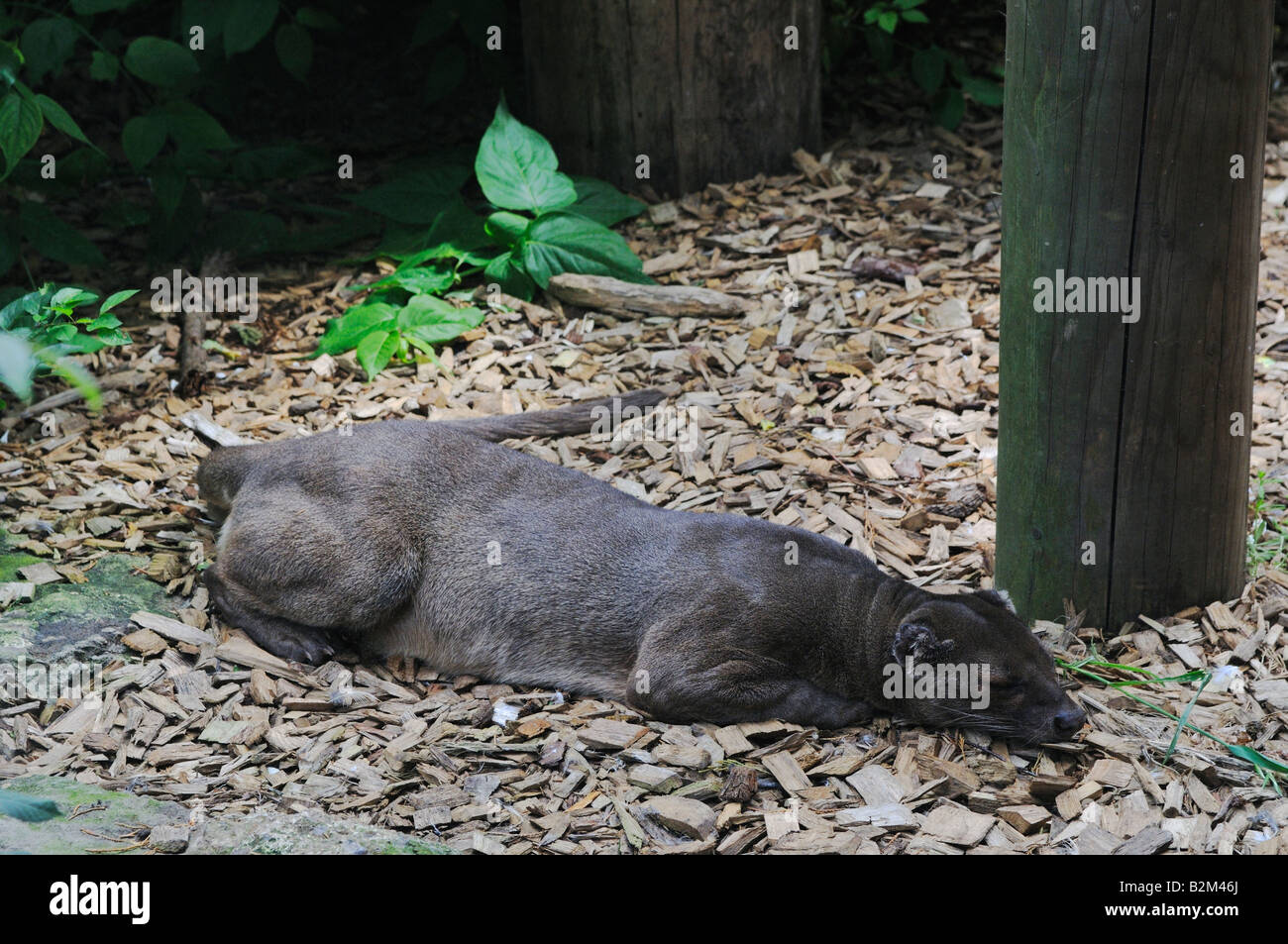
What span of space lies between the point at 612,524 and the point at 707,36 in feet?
13.8

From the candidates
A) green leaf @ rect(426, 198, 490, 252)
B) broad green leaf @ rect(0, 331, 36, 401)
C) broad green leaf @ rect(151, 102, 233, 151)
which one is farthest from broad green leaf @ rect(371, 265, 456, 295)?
broad green leaf @ rect(0, 331, 36, 401)

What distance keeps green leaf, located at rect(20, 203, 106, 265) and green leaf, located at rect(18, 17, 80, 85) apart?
746mm

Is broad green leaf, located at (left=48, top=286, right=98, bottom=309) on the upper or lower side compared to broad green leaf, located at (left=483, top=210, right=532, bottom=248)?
lower

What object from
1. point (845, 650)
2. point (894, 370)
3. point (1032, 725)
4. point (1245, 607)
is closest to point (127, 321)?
point (894, 370)

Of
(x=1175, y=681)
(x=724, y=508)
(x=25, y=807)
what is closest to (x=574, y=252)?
(x=724, y=508)

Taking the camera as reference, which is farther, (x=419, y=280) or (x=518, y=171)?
(x=518, y=171)

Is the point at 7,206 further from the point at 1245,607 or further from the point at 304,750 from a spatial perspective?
the point at 1245,607

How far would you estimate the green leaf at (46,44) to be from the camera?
22.0 ft

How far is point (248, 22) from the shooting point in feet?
25.3

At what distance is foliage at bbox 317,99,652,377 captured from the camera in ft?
22.8

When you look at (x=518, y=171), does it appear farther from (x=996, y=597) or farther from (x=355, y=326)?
(x=996, y=597)

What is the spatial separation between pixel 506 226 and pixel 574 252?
1.40 feet
